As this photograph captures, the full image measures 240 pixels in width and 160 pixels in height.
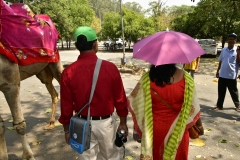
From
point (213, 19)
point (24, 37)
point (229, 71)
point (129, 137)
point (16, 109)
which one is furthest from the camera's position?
point (213, 19)

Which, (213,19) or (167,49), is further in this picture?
(213,19)

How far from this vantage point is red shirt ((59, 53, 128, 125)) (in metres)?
2.16

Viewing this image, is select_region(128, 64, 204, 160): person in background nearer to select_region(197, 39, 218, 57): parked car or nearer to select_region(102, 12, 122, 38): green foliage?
select_region(197, 39, 218, 57): parked car

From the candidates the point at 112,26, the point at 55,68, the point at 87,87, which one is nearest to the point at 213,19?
the point at 112,26

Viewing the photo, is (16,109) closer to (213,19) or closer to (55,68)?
(55,68)

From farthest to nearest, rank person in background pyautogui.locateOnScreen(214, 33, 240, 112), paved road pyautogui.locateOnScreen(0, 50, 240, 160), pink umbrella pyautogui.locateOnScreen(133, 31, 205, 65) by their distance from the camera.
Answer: person in background pyautogui.locateOnScreen(214, 33, 240, 112), paved road pyautogui.locateOnScreen(0, 50, 240, 160), pink umbrella pyautogui.locateOnScreen(133, 31, 205, 65)

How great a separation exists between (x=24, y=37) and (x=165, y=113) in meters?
2.40

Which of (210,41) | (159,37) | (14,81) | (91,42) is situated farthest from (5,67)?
(210,41)

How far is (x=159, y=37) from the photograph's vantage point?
1.99 m

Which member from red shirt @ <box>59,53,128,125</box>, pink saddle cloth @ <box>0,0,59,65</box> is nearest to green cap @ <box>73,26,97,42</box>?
red shirt @ <box>59,53,128,125</box>

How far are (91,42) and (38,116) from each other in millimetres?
3608

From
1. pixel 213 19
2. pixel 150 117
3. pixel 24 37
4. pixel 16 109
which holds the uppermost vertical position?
pixel 213 19

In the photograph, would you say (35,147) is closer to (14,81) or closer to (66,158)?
(66,158)

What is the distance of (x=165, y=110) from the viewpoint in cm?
206
